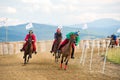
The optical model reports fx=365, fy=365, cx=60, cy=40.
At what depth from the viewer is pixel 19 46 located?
45781mm

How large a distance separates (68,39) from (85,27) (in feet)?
54.7

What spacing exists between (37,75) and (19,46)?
83.7 ft

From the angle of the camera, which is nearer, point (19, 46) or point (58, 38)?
point (58, 38)

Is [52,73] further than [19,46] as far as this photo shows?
No

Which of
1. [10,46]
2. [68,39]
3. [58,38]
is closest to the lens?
[68,39]

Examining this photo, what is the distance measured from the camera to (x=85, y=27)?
135 ft

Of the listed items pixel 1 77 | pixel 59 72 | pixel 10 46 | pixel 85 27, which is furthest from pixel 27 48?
pixel 10 46

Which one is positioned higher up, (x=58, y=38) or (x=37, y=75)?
(x=58, y=38)

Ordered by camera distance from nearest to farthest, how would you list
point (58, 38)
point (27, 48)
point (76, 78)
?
point (76, 78)
point (27, 48)
point (58, 38)

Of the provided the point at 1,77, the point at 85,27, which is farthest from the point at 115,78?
the point at 85,27

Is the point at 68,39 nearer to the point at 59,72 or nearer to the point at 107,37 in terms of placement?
the point at 59,72

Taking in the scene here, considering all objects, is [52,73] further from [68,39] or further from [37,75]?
[68,39]

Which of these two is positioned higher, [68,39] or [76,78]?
[68,39]

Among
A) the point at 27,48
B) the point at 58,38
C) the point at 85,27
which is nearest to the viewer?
the point at 27,48
